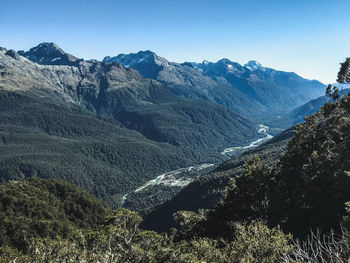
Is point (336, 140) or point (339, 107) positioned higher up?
point (339, 107)

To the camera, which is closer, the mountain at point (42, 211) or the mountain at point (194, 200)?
the mountain at point (42, 211)

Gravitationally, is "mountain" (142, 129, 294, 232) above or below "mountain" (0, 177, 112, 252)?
below

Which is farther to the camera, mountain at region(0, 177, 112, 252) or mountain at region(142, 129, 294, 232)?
mountain at region(142, 129, 294, 232)

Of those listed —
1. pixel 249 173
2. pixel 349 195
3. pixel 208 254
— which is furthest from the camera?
pixel 249 173

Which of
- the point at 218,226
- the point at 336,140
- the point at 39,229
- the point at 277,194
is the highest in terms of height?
the point at 336,140

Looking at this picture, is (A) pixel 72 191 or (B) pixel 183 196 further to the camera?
(B) pixel 183 196

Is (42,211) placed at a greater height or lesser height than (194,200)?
greater

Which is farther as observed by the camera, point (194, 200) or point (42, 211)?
point (194, 200)

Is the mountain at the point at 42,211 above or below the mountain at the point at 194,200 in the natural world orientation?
above

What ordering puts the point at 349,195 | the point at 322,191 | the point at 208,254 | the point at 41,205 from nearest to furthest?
the point at 208,254 < the point at 349,195 < the point at 322,191 < the point at 41,205

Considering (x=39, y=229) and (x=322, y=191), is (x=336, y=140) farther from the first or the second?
(x=39, y=229)

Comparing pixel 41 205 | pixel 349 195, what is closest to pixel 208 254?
pixel 349 195
